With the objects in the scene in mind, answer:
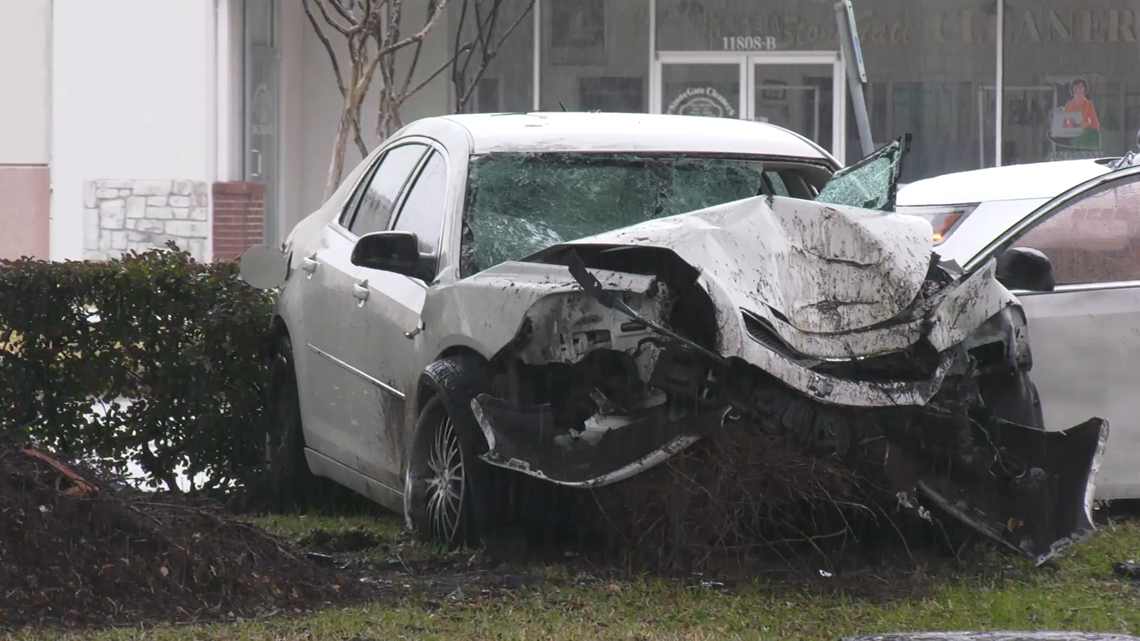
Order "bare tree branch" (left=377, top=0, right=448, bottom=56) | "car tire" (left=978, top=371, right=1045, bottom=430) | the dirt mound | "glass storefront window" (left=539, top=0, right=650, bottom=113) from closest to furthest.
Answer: the dirt mound → "car tire" (left=978, top=371, right=1045, bottom=430) → "bare tree branch" (left=377, top=0, right=448, bottom=56) → "glass storefront window" (left=539, top=0, right=650, bottom=113)

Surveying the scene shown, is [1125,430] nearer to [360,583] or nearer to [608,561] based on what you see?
[608,561]

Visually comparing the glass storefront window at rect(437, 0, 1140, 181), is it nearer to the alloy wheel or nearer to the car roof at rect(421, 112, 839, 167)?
the car roof at rect(421, 112, 839, 167)

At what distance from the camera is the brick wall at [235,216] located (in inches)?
→ 636

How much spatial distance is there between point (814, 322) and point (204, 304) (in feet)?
11.0

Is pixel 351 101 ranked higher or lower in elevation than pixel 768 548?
higher

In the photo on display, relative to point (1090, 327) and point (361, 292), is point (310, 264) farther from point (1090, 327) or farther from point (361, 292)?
point (1090, 327)

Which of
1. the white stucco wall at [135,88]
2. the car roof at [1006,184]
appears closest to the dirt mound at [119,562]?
the car roof at [1006,184]

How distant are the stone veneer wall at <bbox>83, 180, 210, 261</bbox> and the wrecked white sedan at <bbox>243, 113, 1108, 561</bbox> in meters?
10.2

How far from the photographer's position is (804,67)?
1694cm

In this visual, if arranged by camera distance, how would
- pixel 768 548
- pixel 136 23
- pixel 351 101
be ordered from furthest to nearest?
pixel 136 23
pixel 351 101
pixel 768 548

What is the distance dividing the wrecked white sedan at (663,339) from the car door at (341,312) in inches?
4.4

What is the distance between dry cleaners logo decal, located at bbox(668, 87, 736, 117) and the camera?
672 inches

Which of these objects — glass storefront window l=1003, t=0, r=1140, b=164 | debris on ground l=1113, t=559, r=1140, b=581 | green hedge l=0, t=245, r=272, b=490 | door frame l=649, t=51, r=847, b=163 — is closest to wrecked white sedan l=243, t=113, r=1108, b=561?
debris on ground l=1113, t=559, r=1140, b=581

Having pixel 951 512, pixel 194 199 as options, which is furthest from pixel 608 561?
pixel 194 199
